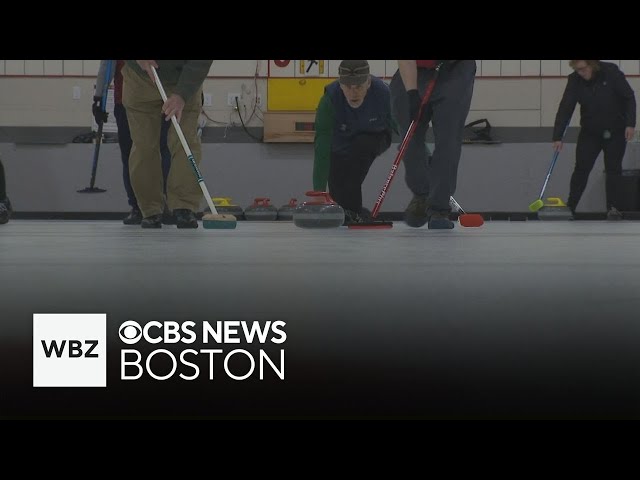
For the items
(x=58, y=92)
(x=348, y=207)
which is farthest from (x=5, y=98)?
(x=348, y=207)

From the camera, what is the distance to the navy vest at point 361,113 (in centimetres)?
342

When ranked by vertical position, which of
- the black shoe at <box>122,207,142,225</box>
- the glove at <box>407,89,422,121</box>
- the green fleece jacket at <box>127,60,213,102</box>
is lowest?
the black shoe at <box>122,207,142,225</box>

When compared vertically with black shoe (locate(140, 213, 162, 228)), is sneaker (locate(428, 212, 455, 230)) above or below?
above

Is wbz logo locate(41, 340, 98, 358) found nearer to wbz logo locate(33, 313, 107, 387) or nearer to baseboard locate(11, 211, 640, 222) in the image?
wbz logo locate(33, 313, 107, 387)

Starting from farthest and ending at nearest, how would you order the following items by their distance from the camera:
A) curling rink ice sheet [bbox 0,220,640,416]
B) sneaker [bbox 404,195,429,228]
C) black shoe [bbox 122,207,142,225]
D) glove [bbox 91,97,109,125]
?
glove [bbox 91,97,109,125] < black shoe [bbox 122,207,142,225] < sneaker [bbox 404,195,429,228] < curling rink ice sheet [bbox 0,220,640,416]

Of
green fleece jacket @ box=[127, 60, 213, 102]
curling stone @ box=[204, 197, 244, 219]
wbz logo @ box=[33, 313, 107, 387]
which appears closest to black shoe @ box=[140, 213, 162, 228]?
green fleece jacket @ box=[127, 60, 213, 102]

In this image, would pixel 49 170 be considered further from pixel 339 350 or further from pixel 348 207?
pixel 339 350

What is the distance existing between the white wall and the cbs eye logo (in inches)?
232

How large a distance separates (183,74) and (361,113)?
776 millimetres

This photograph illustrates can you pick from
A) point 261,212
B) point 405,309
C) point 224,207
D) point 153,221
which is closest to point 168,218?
point 153,221

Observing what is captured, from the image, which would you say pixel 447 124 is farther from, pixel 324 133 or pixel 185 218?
pixel 185 218

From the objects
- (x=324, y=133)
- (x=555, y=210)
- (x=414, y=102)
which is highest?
(x=414, y=102)

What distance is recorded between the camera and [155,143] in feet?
10.2

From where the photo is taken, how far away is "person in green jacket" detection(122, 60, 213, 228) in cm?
307
